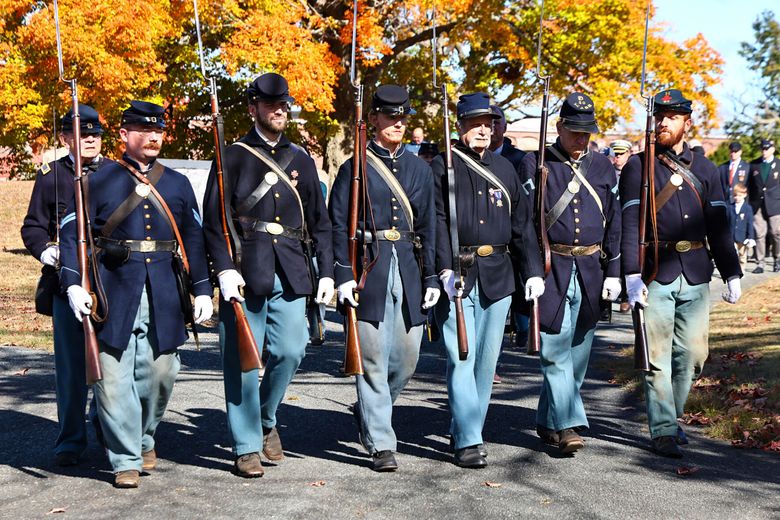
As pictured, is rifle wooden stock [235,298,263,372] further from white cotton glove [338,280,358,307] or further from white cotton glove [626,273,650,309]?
white cotton glove [626,273,650,309]

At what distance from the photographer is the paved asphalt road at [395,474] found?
5.52 metres

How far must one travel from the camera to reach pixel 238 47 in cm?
2102

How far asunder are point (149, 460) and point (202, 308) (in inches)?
36.4

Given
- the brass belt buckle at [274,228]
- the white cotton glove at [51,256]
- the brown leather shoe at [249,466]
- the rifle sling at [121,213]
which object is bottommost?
the brown leather shoe at [249,466]

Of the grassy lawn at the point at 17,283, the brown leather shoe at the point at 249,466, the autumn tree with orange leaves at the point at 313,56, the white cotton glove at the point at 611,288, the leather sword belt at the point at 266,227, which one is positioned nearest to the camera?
the brown leather shoe at the point at 249,466

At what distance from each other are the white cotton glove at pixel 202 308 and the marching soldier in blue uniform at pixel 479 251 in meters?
1.34

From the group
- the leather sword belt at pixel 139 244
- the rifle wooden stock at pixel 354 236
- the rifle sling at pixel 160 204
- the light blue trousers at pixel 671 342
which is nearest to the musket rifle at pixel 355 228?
the rifle wooden stock at pixel 354 236

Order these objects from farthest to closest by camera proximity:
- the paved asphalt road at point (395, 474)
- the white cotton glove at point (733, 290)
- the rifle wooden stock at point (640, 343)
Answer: the white cotton glove at point (733, 290), the rifle wooden stock at point (640, 343), the paved asphalt road at point (395, 474)

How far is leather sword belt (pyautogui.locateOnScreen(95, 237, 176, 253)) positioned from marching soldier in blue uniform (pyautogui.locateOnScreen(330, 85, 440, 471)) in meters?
0.98

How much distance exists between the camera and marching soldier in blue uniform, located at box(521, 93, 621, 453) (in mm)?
6781

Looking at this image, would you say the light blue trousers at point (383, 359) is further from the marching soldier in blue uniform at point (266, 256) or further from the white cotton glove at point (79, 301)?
the white cotton glove at point (79, 301)

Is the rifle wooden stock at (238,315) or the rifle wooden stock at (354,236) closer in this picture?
the rifle wooden stock at (238,315)

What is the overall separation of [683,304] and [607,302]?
1.51 ft

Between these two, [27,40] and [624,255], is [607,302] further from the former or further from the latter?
[27,40]
